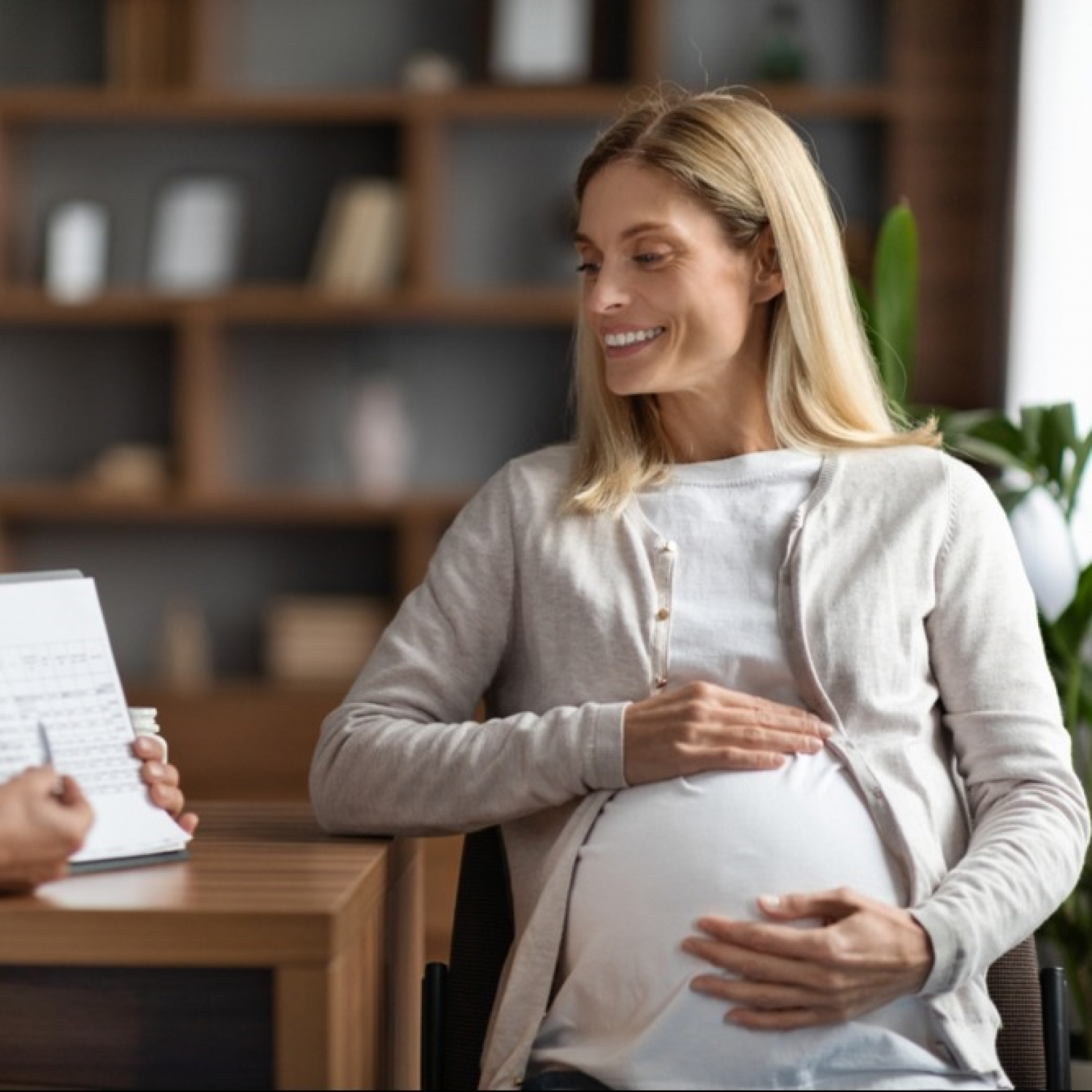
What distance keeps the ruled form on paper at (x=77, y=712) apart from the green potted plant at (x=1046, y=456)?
141cm

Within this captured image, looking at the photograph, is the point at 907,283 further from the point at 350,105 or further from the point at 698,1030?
the point at 350,105

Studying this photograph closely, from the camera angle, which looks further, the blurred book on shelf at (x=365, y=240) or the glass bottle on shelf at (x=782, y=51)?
the blurred book on shelf at (x=365, y=240)

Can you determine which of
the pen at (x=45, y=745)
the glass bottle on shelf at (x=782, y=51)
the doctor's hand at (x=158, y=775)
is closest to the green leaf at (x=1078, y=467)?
the doctor's hand at (x=158, y=775)

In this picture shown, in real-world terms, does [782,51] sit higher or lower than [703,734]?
higher

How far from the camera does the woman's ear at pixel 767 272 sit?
182cm

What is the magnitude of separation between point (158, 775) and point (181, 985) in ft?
0.74

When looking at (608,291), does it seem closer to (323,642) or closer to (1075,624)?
(1075,624)

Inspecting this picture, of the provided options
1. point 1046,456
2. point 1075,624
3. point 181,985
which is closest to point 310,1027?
point 181,985

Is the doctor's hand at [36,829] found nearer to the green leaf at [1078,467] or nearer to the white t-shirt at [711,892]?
the white t-shirt at [711,892]

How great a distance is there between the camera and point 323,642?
454 cm

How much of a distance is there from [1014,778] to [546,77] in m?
3.24

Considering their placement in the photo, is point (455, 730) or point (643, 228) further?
point (643, 228)

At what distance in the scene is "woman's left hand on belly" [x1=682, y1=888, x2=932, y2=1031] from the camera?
4.61ft

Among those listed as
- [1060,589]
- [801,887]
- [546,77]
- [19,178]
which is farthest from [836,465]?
[19,178]
